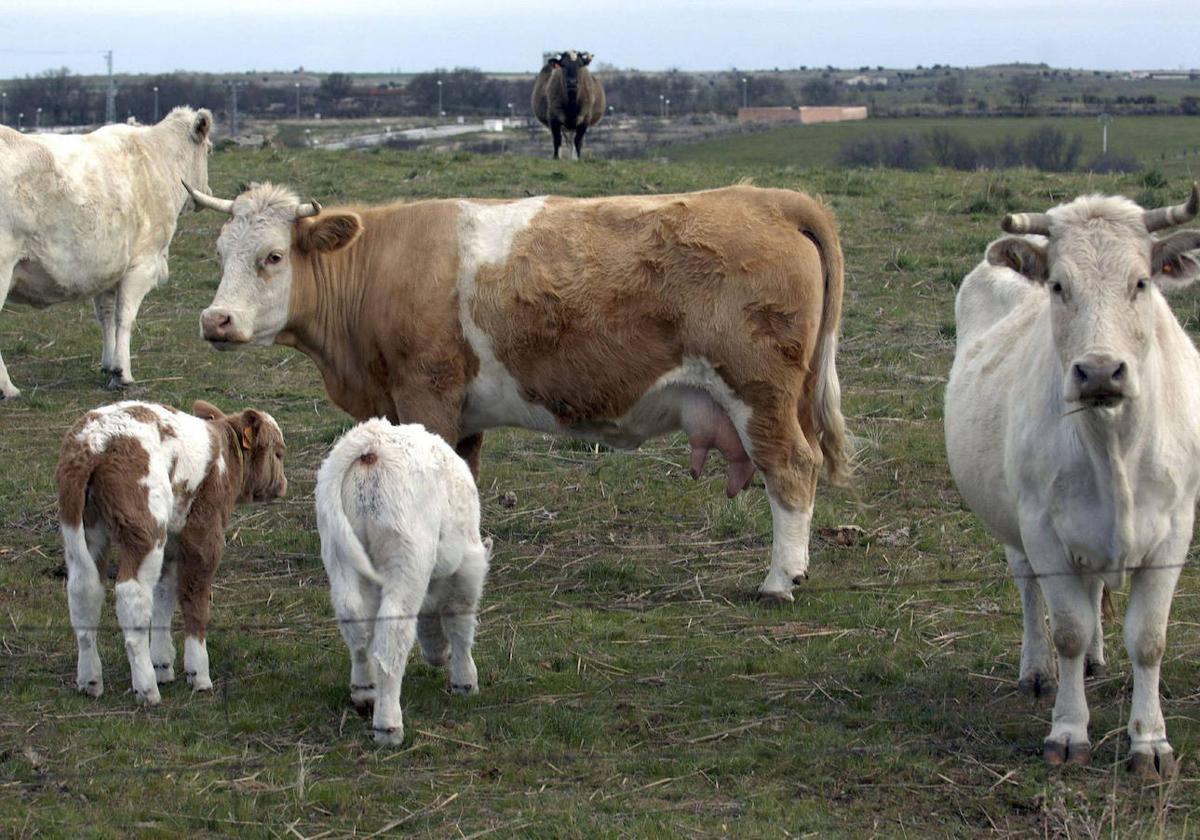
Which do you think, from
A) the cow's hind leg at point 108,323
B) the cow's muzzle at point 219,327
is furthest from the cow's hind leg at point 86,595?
the cow's hind leg at point 108,323

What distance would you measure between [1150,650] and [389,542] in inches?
107

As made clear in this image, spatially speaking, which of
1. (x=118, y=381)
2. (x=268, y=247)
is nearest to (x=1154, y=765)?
(x=268, y=247)

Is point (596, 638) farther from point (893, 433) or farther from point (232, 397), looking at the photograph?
A: point (232, 397)

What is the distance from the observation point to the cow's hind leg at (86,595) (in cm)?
601

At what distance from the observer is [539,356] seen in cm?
805

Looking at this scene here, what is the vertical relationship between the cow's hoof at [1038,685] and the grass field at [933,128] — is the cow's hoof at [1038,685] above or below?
below

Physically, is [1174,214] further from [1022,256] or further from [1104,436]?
[1104,436]

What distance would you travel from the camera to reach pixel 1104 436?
5168 millimetres

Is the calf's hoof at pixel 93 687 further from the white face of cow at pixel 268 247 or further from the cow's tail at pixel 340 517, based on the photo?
the white face of cow at pixel 268 247

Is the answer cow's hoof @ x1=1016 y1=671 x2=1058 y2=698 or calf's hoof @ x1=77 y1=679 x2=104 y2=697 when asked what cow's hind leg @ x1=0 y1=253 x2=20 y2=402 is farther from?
cow's hoof @ x1=1016 y1=671 x2=1058 y2=698

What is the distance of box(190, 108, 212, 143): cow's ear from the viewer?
1305 centimetres

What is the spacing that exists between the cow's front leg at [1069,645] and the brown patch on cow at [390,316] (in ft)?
11.7

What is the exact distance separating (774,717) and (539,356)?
266 centimetres

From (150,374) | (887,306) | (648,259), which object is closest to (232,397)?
(150,374)
